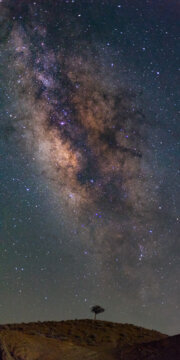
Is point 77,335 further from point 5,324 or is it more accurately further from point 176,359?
point 176,359

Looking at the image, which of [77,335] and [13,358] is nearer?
[13,358]

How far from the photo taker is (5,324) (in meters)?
29.3

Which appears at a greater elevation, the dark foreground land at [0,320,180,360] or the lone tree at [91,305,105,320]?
the dark foreground land at [0,320,180,360]

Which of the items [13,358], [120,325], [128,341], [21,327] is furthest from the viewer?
[120,325]

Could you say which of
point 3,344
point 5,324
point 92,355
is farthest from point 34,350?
point 5,324

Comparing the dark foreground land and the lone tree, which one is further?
the lone tree

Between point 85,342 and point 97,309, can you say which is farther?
point 97,309

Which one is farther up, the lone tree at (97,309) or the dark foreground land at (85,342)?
the dark foreground land at (85,342)

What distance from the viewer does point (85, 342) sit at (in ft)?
79.7

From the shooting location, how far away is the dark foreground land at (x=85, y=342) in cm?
1838

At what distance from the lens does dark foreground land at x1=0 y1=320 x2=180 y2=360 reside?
1838 cm

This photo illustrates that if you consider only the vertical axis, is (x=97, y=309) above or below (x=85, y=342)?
below

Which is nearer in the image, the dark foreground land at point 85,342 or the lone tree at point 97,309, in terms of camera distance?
the dark foreground land at point 85,342

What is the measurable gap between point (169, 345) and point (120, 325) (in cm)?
1279
